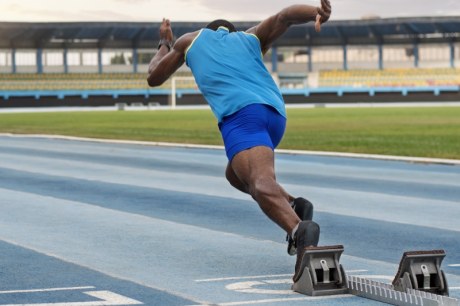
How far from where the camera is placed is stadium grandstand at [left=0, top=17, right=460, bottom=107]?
94625 millimetres

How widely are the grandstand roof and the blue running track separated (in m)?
81.8

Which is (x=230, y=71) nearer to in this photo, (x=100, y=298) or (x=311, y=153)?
(x=100, y=298)

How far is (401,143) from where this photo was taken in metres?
27.7

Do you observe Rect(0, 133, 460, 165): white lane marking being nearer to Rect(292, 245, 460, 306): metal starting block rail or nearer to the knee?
the knee

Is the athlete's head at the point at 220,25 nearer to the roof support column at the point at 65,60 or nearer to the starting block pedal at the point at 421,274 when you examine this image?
the starting block pedal at the point at 421,274

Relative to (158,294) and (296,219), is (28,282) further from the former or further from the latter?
(296,219)

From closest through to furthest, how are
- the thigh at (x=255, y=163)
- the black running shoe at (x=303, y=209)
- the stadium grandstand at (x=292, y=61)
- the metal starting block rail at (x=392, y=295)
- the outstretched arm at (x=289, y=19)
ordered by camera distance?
the metal starting block rail at (x=392, y=295) → the outstretched arm at (x=289, y=19) → the thigh at (x=255, y=163) → the black running shoe at (x=303, y=209) → the stadium grandstand at (x=292, y=61)

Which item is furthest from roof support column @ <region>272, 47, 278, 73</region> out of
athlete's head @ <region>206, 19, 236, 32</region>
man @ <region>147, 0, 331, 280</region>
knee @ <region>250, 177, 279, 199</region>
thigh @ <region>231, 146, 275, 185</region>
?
knee @ <region>250, 177, 279, 199</region>

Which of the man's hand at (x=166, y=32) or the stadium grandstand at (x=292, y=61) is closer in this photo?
the man's hand at (x=166, y=32)

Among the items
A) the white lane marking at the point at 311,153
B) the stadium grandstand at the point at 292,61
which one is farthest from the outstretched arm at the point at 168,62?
the stadium grandstand at the point at 292,61

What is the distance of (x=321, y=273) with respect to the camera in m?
6.47

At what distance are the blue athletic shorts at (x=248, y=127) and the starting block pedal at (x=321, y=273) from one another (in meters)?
0.95

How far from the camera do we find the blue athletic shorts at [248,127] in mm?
6945

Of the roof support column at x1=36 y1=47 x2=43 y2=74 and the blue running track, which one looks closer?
the blue running track
